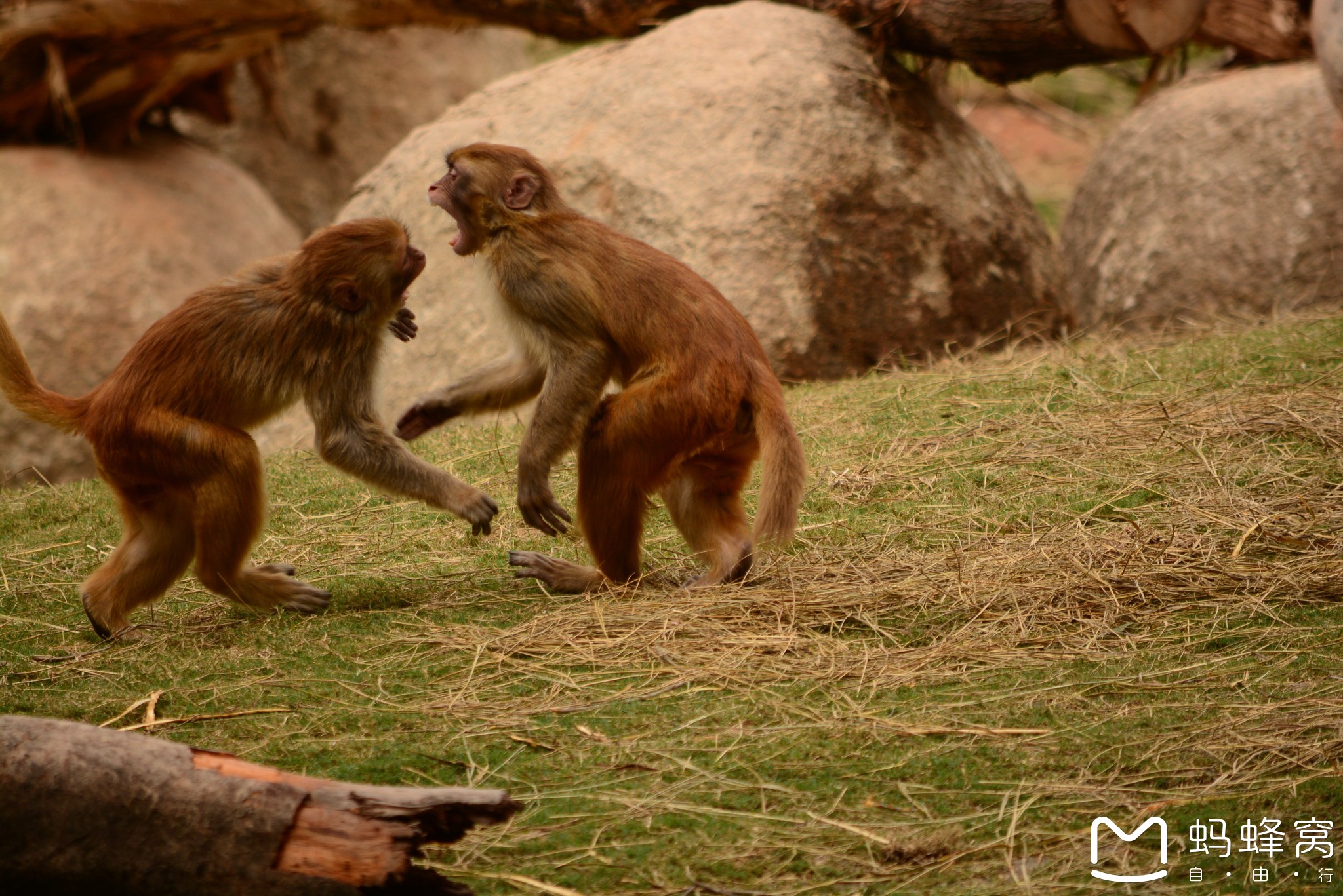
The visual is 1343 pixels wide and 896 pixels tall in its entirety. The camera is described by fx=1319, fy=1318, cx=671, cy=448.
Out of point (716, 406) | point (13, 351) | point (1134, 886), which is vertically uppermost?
point (13, 351)

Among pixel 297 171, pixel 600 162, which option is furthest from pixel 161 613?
pixel 297 171

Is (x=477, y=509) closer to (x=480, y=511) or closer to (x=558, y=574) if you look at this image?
(x=480, y=511)

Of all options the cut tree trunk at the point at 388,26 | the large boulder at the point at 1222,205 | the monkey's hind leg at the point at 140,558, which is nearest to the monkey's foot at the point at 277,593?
the monkey's hind leg at the point at 140,558

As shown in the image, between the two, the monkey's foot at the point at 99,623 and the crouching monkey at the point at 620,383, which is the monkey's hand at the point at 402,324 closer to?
the crouching monkey at the point at 620,383

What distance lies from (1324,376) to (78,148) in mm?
8041

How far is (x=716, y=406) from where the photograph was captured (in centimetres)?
403

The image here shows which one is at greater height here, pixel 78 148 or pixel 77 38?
pixel 77 38

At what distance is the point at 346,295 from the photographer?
4270mm

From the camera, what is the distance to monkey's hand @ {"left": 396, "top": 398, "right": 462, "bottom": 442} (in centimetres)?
460

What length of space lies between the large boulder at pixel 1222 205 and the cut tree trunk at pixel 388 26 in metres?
0.64

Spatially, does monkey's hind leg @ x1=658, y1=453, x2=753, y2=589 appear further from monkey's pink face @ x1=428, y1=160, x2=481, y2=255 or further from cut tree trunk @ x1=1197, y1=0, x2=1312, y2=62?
cut tree trunk @ x1=1197, y1=0, x2=1312, y2=62

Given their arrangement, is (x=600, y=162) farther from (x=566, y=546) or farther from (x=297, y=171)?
(x=297, y=171)

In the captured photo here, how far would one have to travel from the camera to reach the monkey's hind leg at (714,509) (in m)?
4.28

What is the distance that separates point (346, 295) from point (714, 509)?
1.38 metres
